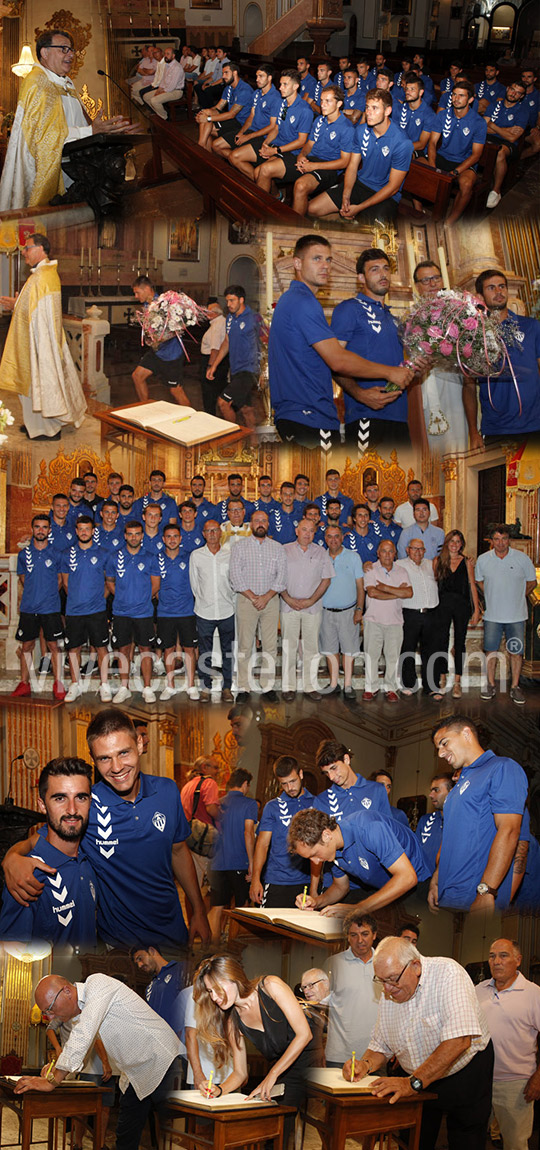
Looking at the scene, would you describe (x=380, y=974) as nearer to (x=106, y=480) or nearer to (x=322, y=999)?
(x=322, y=999)

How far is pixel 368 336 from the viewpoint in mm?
9844

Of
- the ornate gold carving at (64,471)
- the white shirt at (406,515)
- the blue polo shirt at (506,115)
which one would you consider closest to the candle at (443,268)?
the blue polo shirt at (506,115)

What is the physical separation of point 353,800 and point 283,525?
223 centimetres

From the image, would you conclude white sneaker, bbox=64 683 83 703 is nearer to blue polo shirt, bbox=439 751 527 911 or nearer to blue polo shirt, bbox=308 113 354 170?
blue polo shirt, bbox=439 751 527 911

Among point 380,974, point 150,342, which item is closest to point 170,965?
point 380,974

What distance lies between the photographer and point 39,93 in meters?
10.4

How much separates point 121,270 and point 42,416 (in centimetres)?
131

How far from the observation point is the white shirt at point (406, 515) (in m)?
10.0

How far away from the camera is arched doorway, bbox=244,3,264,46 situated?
10.2 m

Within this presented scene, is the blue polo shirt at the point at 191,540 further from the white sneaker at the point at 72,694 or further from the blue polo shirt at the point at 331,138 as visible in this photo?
the blue polo shirt at the point at 331,138

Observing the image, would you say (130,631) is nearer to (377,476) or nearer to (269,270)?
(377,476)

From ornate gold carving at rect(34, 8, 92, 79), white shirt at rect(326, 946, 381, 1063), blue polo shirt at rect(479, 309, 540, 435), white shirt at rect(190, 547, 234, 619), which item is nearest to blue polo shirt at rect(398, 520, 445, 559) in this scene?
blue polo shirt at rect(479, 309, 540, 435)

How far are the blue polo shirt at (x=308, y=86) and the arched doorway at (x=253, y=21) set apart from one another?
52 centimetres

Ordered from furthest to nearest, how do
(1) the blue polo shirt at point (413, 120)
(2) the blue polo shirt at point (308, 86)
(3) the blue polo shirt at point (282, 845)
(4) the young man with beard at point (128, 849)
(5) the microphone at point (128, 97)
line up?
(5) the microphone at point (128, 97), (1) the blue polo shirt at point (413, 120), (2) the blue polo shirt at point (308, 86), (3) the blue polo shirt at point (282, 845), (4) the young man with beard at point (128, 849)
